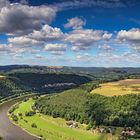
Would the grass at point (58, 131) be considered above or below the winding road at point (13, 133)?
above

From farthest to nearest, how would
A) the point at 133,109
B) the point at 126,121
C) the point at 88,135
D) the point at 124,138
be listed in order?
the point at 133,109, the point at 126,121, the point at 88,135, the point at 124,138

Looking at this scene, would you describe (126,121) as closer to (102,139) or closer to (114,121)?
(114,121)

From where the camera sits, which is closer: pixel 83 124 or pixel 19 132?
pixel 19 132

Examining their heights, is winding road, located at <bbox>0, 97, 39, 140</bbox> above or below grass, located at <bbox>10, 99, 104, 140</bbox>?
below

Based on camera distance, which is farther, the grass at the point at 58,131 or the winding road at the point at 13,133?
the grass at the point at 58,131

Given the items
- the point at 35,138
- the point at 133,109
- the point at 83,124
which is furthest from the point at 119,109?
the point at 35,138

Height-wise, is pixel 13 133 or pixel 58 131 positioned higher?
pixel 58 131

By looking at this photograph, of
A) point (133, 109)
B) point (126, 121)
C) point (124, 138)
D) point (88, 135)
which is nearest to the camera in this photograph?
point (124, 138)

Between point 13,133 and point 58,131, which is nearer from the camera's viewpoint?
point 13,133

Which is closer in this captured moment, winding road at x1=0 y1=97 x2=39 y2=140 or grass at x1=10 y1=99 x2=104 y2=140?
winding road at x1=0 y1=97 x2=39 y2=140
